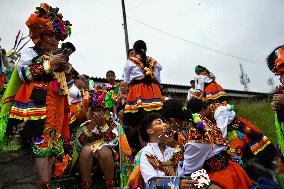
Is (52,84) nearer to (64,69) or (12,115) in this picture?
(64,69)

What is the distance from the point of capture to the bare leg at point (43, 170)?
334cm

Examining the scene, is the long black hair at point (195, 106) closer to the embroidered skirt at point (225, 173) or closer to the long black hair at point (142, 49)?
the embroidered skirt at point (225, 173)

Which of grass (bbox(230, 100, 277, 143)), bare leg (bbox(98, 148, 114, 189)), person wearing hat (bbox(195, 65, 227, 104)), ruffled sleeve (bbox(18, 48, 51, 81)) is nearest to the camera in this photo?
ruffled sleeve (bbox(18, 48, 51, 81))

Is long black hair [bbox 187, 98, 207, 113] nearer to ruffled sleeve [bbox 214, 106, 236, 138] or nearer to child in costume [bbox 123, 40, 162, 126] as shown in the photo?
ruffled sleeve [bbox 214, 106, 236, 138]

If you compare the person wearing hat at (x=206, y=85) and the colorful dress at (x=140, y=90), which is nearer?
the colorful dress at (x=140, y=90)

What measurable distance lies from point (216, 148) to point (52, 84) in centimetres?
186

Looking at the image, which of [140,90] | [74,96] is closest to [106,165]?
[140,90]

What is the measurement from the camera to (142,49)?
18.7ft

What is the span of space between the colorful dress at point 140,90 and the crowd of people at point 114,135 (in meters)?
0.71

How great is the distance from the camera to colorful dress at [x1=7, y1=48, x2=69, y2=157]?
3422 millimetres

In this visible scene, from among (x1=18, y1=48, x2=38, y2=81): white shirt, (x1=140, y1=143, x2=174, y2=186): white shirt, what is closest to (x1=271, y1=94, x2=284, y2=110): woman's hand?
(x1=140, y1=143, x2=174, y2=186): white shirt

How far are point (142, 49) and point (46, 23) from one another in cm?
221

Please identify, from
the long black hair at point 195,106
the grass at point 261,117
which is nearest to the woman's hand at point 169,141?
the long black hair at point 195,106

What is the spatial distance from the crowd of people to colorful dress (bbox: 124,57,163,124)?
705 millimetres
